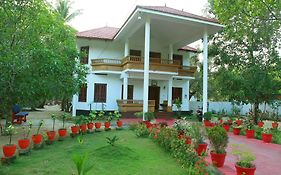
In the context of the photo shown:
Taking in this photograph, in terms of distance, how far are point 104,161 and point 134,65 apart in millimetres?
12268

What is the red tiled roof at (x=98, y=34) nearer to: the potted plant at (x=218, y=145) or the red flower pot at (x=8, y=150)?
the red flower pot at (x=8, y=150)

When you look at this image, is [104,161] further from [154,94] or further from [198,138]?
[154,94]

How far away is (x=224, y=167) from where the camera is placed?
21.4ft

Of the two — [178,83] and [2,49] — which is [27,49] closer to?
[2,49]

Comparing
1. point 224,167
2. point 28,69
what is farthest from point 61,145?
point 224,167

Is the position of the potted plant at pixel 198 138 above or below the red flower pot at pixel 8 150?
above

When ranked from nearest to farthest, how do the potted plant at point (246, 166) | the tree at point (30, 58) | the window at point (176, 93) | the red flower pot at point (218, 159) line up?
the potted plant at point (246, 166), the red flower pot at point (218, 159), the tree at point (30, 58), the window at point (176, 93)

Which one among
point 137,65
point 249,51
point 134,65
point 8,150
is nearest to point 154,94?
point 137,65

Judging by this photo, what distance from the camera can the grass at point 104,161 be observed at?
19.7 feet

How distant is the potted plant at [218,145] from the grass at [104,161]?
3.29ft

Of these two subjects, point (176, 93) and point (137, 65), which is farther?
point (176, 93)

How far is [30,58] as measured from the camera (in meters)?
9.20

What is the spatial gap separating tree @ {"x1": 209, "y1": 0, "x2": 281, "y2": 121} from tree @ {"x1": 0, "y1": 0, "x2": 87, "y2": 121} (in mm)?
6787

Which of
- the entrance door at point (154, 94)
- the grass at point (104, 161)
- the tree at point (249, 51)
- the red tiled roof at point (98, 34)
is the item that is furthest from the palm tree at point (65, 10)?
the grass at point (104, 161)
